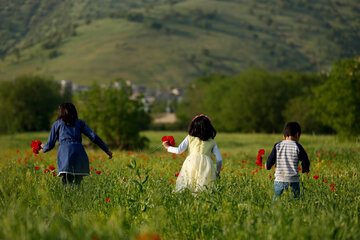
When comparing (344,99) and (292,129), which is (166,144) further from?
(344,99)

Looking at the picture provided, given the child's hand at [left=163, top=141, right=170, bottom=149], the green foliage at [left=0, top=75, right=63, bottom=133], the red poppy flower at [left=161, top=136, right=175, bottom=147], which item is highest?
the red poppy flower at [left=161, top=136, right=175, bottom=147]

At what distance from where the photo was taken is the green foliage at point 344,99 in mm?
36906

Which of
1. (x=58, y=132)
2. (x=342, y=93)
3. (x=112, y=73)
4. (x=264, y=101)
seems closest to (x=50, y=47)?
(x=112, y=73)

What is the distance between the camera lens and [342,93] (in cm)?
3775

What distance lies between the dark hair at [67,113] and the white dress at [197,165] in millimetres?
1619

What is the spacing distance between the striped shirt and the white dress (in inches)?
34.6

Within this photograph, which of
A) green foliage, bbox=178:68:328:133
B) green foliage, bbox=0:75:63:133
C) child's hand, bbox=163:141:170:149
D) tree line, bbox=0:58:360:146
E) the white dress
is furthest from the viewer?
green foliage, bbox=178:68:328:133

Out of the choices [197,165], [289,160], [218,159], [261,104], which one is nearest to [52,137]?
[197,165]

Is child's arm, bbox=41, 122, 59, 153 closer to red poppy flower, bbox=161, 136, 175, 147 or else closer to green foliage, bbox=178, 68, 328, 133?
red poppy flower, bbox=161, 136, 175, 147

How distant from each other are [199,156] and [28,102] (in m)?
55.4

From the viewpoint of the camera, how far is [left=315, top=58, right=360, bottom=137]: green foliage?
121 ft

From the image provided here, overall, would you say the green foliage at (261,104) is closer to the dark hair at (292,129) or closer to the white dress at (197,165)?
the dark hair at (292,129)

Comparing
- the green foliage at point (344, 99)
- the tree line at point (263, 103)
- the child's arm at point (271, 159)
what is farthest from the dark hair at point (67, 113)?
the tree line at point (263, 103)

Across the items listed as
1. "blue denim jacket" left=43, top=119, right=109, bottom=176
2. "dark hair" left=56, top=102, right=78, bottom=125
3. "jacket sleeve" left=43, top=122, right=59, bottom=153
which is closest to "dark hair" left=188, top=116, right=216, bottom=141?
"blue denim jacket" left=43, top=119, right=109, bottom=176
